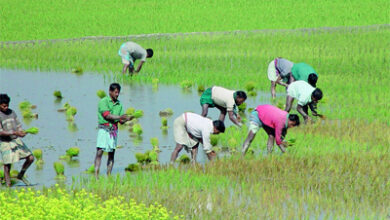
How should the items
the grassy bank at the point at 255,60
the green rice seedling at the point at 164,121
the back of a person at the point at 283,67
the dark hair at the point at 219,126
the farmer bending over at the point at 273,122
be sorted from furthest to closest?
the grassy bank at the point at 255,60
the back of a person at the point at 283,67
the green rice seedling at the point at 164,121
the farmer bending over at the point at 273,122
the dark hair at the point at 219,126

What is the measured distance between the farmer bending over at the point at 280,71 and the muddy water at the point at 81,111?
37 cm

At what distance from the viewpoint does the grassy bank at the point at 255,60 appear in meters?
15.0

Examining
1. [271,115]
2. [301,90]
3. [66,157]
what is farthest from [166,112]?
[271,115]

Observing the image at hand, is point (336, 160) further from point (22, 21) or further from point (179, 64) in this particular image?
point (22, 21)

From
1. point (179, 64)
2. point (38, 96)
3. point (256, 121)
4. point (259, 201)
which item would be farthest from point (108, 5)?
point (259, 201)

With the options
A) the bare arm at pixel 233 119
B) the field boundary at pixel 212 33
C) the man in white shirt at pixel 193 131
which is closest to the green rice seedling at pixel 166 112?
the bare arm at pixel 233 119

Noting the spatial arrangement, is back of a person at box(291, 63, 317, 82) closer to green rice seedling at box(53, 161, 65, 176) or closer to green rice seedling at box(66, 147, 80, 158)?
green rice seedling at box(66, 147, 80, 158)

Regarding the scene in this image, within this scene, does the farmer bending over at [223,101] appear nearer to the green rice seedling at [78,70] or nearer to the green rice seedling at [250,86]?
the green rice seedling at [250,86]

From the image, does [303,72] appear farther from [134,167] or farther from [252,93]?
[134,167]

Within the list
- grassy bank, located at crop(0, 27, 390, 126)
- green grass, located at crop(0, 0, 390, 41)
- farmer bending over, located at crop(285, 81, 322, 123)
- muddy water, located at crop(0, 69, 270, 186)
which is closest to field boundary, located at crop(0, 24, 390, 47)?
grassy bank, located at crop(0, 27, 390, 126)

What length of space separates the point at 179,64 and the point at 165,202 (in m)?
11.4

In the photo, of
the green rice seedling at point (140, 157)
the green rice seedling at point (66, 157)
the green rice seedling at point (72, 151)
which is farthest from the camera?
the green rice seedling at point (66, 157)

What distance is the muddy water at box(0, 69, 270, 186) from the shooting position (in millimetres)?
10414

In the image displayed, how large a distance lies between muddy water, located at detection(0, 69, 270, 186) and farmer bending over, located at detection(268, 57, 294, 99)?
373mm
